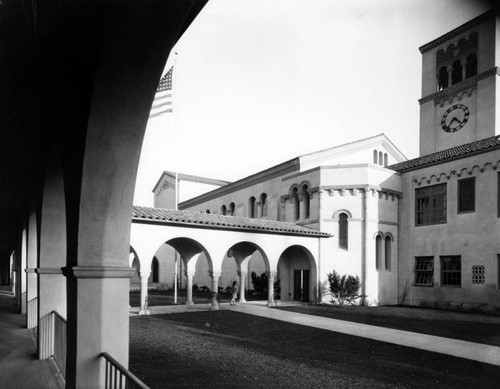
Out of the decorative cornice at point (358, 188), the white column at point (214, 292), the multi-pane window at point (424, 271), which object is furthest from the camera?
the decorative cornice at point (358, 188)

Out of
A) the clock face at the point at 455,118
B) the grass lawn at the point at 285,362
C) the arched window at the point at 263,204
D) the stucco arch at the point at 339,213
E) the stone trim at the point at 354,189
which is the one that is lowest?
the grass lawn at the point at 285,362

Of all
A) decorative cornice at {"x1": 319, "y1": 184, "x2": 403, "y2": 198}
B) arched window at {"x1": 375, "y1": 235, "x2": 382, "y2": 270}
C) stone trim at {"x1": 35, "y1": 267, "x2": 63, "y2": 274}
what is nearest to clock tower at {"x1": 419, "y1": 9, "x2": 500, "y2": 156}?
decorative cornice at {"x1": 319, "y1": 184, "x2": 403, "y2": 198}

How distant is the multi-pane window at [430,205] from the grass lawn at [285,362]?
461 inches

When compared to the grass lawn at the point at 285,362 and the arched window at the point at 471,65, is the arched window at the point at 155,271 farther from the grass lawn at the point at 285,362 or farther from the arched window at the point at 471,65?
the arched window at the point at 471,65

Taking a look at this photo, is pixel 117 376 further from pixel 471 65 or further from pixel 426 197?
pixel 471 65

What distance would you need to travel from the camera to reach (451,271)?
66.6ft

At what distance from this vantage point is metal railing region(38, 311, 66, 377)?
6.44 metres

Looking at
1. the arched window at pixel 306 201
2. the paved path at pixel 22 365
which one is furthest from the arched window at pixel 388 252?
the paved path at pixel 22 365

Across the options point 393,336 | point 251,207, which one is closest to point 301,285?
point 251,207

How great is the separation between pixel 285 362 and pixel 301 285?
1515 centimetres

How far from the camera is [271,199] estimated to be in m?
28.7

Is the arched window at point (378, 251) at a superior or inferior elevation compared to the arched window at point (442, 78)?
→ inferior

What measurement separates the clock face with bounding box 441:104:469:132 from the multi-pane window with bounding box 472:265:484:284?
1322 cm

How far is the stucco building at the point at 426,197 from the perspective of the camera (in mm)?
19219
